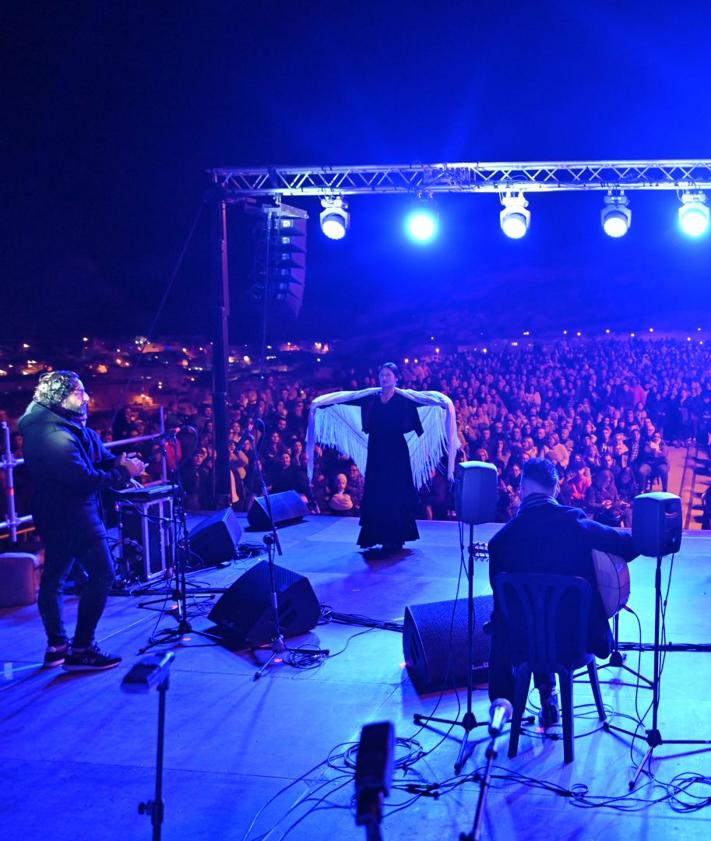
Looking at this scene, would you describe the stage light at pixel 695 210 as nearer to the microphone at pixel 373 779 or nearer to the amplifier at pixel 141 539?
the amplifier at pixel 141 539

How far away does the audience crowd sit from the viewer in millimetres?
9539

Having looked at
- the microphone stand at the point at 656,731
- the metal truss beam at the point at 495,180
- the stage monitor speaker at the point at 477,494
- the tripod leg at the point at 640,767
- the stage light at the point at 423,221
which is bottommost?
the tripod leg at the point at 640,767

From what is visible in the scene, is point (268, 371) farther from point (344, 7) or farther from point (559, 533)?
point (559, 533)

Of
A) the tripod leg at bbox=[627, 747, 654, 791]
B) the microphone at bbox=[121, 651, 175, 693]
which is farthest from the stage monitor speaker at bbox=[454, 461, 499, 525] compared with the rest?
the microphone at bbox=[121, 651, 175, 693]

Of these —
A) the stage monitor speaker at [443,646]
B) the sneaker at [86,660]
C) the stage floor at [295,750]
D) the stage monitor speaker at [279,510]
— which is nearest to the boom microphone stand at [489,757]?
the stage floor at [295,750]

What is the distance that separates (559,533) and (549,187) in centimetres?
605

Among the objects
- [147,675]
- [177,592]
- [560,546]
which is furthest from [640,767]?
[177,592]

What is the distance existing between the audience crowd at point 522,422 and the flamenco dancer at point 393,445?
1.70m

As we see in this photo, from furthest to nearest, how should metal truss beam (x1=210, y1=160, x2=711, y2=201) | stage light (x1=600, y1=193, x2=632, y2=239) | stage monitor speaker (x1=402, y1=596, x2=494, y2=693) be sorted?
1. stage light (x1=600, y1=193, x2=632, y2=239)
2. metal truss beam (x1=210, y1=160, x2=711, y2=201)
3. stage monitor speaker (x1=402, y1=596, x2=494, y2=693)

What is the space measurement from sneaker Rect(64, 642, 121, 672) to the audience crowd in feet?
15.2

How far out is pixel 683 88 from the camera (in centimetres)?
795

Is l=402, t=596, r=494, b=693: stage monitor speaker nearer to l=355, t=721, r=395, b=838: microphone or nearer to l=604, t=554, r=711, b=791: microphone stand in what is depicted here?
l=604, t=554, r=711, b=791: microphone stand

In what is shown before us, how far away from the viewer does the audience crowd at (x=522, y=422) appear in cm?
954

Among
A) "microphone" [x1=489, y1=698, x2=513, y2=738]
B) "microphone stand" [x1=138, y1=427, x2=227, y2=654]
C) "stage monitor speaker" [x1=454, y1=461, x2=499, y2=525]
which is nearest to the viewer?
"microphone" [x1=489, y1=698, x2=513, y2=738]
